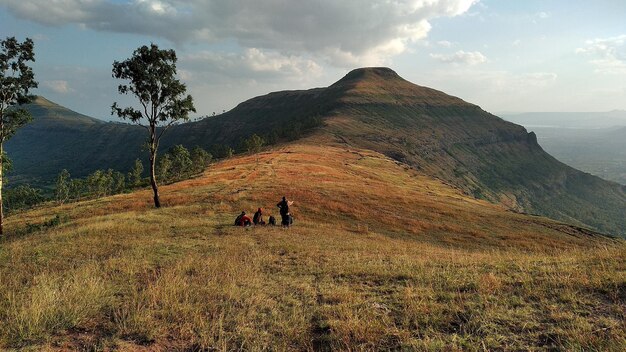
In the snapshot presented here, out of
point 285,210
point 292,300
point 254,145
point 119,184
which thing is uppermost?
point 254,145

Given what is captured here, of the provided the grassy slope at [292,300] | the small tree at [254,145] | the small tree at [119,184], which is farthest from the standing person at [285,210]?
the small tree at [254,145]

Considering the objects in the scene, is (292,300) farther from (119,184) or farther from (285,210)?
(119,184)

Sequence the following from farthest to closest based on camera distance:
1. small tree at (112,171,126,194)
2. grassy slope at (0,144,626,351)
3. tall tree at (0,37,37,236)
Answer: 1. small tree at (112,171,126,194)
2. tall tree at (0,37,37,236)
3. grassy slope at (0,144,626,351)

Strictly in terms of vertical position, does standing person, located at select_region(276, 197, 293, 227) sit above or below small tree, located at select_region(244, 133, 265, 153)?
below

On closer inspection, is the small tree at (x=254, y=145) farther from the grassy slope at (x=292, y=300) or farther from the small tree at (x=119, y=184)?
the grassy slope at (x=292, y=300)

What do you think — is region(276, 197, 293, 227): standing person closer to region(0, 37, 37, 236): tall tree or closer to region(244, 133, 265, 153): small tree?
region(0, 37, 37, 236): tall tree

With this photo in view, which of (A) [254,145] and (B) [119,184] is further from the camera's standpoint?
(A) [254,145]

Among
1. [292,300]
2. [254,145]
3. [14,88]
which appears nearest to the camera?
[292,300]

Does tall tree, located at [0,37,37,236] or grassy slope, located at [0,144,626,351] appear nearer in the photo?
grassy slope, located at [0,144,626,351]

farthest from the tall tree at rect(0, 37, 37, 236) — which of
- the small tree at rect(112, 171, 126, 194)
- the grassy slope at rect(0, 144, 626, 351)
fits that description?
the small tree at rect(112, 171, 126, 194)

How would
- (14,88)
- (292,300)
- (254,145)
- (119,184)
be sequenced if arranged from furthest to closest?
(254,145) → (119,184) → (14,88) → (292,300)

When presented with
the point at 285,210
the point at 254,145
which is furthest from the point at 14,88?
the point at 254,145

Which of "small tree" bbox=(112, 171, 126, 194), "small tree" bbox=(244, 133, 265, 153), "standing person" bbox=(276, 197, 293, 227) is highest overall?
"small tree" bbox=(244, 133, 265, 153)

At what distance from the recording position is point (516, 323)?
25.5 feet
